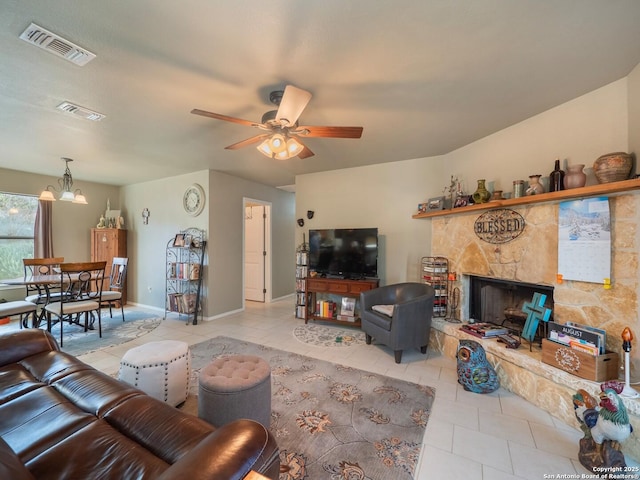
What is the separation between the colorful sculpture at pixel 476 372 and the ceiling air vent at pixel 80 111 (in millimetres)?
4153

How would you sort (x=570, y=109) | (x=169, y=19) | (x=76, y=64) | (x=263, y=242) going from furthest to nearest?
(x=263, y=242) → (x=570, y=109) → (x=76, y=64) → (x=169, y=19)

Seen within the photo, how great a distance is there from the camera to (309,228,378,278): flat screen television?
398 cm

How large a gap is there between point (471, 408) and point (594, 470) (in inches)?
27.9

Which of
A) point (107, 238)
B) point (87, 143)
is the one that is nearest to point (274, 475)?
point (87, 143)

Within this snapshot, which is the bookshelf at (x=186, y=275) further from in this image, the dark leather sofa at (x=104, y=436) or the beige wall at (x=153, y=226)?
the dark leather sofa at (x=104, y=436)

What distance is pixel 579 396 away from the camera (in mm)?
1756

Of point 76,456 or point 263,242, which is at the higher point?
point 263,242

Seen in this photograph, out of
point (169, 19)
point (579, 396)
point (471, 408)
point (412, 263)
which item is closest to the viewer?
point (169, 19)

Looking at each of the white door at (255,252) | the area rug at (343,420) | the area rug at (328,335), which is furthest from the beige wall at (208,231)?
the area rug at (343,420)

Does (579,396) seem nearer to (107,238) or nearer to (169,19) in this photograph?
(169,19)

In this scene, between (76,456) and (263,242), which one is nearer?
(76,456)

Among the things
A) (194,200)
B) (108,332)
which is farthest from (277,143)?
(108,332)

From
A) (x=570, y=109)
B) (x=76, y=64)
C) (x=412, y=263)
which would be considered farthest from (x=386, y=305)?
(x=76, y=64)

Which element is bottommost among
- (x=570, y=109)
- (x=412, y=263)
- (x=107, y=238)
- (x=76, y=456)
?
(x=76, y=456)
